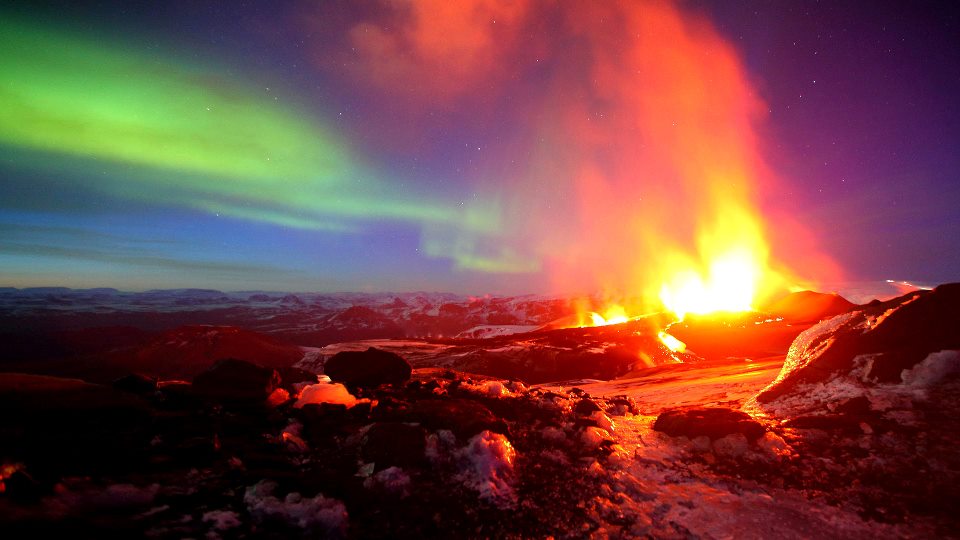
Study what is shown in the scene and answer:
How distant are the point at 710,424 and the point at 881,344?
688cm

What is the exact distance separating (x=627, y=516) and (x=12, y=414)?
10795 mm

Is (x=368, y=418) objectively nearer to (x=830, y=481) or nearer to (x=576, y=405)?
(x=576, y=405)

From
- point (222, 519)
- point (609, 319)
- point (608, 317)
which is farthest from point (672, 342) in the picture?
point (222, 519)

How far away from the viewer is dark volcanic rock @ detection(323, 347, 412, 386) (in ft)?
43.1

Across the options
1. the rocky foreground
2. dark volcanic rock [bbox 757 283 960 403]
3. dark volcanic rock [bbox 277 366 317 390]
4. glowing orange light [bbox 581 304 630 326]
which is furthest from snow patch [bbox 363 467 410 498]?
glowing orange light [bbox 581 304 630 326]

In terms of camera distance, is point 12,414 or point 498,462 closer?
point 12,414

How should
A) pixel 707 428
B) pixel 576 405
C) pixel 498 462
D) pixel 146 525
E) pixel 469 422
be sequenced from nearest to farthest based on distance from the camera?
pixel 146 525
pixel 498 462
pixel 469 422
pixel 707 428
pixel 576 405

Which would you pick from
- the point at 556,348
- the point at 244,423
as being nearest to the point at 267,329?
the point at 556,348

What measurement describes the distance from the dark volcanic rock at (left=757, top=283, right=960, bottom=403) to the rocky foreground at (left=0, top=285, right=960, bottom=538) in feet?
0.21

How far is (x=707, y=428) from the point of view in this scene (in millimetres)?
8953

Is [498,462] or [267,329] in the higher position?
[498,462]

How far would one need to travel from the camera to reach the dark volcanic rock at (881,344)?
1027 cm

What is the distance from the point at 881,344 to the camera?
11.3 m

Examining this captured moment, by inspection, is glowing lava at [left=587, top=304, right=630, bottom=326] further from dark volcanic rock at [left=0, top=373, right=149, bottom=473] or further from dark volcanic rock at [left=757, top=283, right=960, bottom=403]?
dark volcanic rock at [left=0, top=373, right=149, bottom=473]
